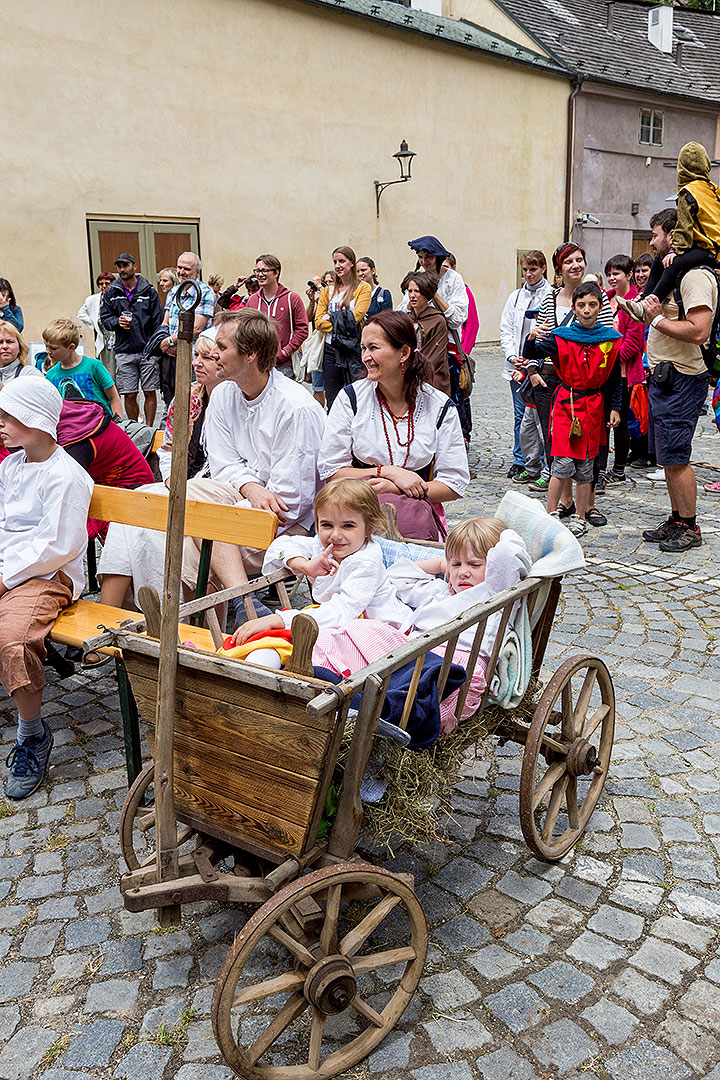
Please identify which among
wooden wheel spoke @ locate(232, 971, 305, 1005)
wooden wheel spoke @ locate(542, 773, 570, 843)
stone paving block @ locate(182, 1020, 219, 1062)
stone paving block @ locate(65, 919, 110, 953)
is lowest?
stone paving block @ locate(65, 919, 110, 953)

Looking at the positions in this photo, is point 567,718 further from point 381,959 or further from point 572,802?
point 381,959

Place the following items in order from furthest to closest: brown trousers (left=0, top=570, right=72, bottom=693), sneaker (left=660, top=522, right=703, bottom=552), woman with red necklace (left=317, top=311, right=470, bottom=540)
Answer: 1. sneaker (left=660, top=522, right=703, bottom=552)
2. woman with red necklace (left=317, top=311, right=470, bottom=540)
3. brown trousers (left=0, top=570, right=72, bottom=693)

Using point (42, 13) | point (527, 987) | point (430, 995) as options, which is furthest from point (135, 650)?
point (42, 13)

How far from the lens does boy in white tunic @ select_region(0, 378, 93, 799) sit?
3809 millimetres

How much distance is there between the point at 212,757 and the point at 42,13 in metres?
15.5

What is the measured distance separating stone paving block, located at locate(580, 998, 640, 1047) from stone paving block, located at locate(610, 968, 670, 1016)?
0.04 m

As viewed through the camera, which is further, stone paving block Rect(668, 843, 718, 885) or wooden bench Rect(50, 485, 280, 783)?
wooden bench Rect(50, 485, 280, 783)

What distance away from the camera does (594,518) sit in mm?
7633

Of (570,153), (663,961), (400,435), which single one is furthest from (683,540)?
(570,153)

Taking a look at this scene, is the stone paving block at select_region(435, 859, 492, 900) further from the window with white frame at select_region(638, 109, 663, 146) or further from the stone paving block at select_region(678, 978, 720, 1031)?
the window with white frame at select_region(638, 109, 663, 146)

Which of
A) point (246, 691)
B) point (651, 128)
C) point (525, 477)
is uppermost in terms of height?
point (651, 128)

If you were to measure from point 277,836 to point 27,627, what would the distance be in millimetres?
1877

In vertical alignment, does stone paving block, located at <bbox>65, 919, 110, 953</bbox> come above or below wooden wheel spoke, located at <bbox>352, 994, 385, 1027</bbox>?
below

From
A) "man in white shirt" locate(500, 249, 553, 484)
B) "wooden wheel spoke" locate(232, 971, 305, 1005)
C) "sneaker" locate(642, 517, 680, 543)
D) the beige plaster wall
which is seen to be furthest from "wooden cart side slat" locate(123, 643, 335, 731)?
the beige plaster wall
